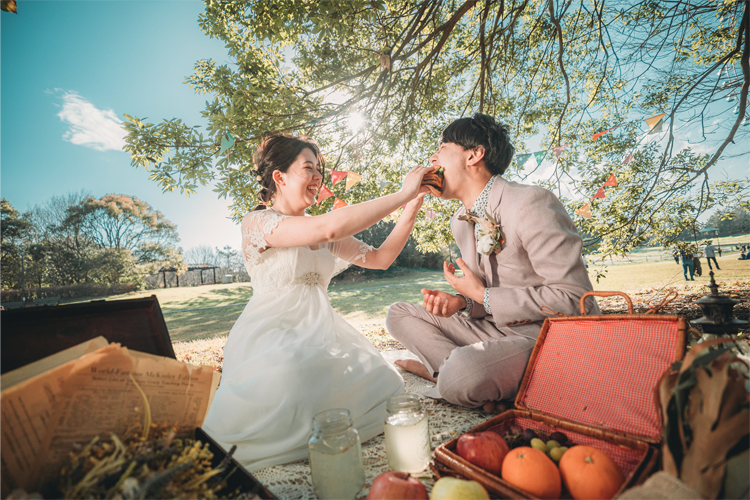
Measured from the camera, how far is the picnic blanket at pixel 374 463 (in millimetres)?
1543

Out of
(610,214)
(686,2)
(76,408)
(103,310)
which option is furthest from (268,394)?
(686,2)

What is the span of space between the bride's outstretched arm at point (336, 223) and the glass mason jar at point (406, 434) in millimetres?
1100

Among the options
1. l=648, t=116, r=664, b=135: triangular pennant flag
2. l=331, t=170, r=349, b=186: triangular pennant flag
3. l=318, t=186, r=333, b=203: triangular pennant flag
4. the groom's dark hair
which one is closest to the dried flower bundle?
the groom's dark hair

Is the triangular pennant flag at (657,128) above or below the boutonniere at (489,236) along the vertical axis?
above

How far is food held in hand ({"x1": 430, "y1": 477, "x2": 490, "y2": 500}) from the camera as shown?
1.02m

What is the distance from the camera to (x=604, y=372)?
1539 mm

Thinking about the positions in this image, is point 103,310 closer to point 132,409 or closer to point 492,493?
point 132,409

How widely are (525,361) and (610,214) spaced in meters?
5.40

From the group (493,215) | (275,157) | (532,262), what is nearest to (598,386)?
(532,262)

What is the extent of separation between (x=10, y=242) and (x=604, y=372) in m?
25.0

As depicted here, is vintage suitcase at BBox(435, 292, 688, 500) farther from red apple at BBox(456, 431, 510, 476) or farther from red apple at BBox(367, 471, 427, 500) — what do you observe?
red apple at BBox(367, 471, 427, 500)

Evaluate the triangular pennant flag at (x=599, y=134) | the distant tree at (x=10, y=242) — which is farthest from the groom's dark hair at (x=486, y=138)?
the distant tree at (x=10, y=242)

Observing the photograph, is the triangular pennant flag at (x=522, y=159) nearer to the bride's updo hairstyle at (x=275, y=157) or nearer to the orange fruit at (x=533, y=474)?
the bride's updo hairstyle at (x=275, y=157)

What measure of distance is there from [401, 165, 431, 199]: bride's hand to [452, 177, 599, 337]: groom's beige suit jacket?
0.62m
